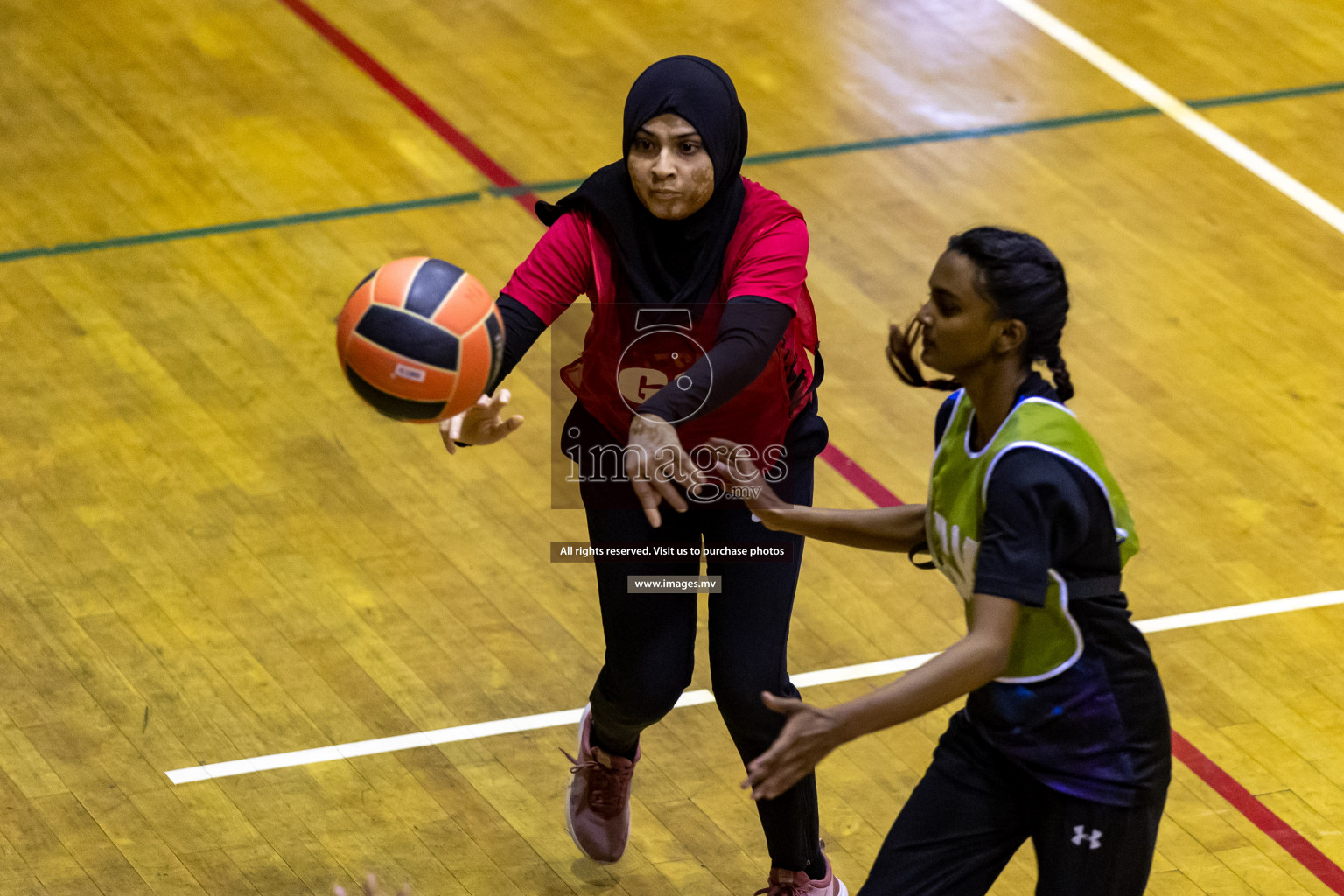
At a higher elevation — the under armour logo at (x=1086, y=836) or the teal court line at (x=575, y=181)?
the under armour logo at (x=1086, y=836)

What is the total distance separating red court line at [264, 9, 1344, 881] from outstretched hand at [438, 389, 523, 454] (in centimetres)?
173

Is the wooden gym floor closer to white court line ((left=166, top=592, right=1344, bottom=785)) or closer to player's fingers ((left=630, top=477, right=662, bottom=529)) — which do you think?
white court line ((left=166, top=592, right=1344, bottom=785))

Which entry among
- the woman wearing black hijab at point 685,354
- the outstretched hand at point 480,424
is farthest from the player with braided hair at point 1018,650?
the outstretched hand at point 480,424

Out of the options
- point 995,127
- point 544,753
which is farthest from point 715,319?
point 995,127

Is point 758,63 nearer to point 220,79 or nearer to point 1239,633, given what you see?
point 220,79

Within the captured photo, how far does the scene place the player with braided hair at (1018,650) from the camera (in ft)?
10.5

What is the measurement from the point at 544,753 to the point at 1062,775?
2040 millimetres

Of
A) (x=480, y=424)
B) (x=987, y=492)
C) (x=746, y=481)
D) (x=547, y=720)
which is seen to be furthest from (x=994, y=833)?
(x=547, y=720)

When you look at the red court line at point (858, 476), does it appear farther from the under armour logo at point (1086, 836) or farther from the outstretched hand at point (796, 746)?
the outstretched hand at point (796, 746)

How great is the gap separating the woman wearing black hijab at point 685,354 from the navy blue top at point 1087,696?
0.84 metres

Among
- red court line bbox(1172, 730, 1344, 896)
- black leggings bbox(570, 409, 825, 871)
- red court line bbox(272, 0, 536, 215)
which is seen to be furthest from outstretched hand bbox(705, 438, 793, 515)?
red court line bbox(272, 0, 536, 215)

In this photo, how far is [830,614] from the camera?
573cm

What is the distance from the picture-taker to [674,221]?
419 cm

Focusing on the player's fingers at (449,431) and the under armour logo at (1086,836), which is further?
the player's fingers at (449,431)
